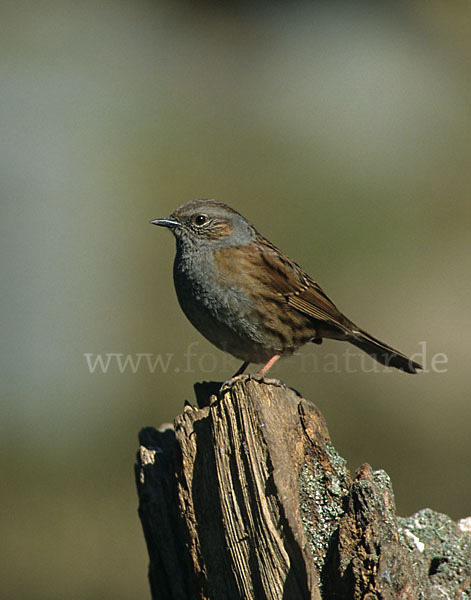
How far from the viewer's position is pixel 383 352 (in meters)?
4.95

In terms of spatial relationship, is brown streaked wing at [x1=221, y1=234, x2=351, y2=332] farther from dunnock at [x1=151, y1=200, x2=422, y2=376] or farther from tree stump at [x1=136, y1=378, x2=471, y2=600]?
tree stump at [x1=136, y1=378, x2=471, y2=600]

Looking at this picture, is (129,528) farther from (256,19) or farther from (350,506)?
(256,19)

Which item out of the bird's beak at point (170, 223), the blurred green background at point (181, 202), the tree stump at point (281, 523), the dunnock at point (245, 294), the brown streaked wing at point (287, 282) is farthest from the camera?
the blurred green background at point (181, 202)

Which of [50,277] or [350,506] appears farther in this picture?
[50,277]

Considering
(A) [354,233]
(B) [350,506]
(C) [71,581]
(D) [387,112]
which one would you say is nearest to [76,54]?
(D) [387,112]

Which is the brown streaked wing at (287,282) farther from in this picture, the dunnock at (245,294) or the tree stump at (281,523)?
the tree stump at (281,523)

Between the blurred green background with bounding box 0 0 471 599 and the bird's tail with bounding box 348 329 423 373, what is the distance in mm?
1527

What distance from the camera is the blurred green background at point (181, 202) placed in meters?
6.51

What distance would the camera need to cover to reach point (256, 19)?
14281 millimetres

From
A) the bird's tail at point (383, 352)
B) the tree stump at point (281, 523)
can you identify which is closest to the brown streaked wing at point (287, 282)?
the bird's tail at point (383, 352)

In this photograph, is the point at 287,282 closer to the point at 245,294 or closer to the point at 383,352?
the point at 245,294

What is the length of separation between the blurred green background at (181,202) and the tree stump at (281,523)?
102 inches

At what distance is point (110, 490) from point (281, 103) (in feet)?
27.0

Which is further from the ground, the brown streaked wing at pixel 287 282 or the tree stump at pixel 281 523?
the brown streaked wing at pixel 287 282
